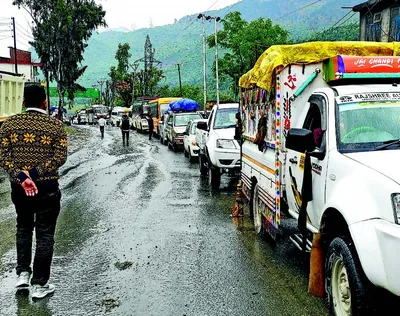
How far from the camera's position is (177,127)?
26.0 metres

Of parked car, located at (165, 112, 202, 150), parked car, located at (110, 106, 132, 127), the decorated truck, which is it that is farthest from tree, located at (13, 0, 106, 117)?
the decorated truck

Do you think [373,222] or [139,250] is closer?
[373,222]

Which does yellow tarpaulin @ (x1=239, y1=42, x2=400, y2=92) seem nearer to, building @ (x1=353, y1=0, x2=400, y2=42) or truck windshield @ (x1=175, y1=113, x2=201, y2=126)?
truck windshield @ (x1=175, y1=113, x2=201, y2=126)

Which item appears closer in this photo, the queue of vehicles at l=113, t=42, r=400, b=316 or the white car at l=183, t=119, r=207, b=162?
the queue of vehicles at l=113, t=42, r=400, b=316

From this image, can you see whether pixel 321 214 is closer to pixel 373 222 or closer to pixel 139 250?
pixel 373 222

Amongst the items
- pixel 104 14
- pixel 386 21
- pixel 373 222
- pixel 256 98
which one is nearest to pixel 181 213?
pixel 256 98

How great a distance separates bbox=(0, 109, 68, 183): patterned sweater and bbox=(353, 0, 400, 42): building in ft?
87.9

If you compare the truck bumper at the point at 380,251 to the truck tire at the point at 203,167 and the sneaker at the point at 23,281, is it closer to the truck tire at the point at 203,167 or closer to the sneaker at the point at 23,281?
the sneaker at the point at 23,281

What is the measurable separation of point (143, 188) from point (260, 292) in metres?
7.99

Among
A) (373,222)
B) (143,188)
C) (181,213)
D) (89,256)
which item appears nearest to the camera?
(373,222)

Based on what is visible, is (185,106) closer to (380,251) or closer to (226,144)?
(226,144)

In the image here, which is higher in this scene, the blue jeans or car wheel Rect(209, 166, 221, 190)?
the blue jeans

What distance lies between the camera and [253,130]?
28.9 ft

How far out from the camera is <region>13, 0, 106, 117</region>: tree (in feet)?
161
